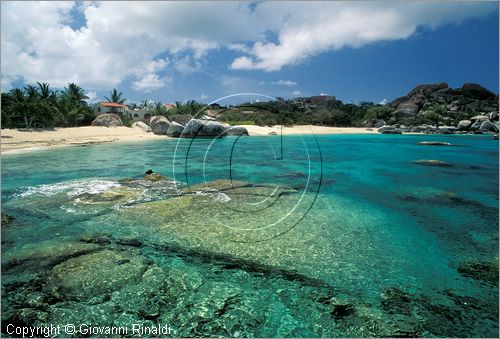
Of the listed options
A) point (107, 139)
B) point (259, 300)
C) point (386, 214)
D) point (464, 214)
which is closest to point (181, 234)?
point (259, 300)

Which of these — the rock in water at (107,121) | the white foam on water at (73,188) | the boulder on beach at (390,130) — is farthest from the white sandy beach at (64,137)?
the boulder on beach at (390,130)

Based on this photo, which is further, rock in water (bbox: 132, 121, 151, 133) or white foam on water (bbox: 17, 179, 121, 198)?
rock in water (bbox: 132, 121, 151, 133)

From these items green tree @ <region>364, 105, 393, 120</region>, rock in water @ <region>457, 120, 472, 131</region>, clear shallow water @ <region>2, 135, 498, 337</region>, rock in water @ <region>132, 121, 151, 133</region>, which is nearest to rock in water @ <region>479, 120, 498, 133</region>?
rock in water @ <region>457, 120, 472, 131</region>

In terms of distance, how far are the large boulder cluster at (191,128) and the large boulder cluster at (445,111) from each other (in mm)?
48602

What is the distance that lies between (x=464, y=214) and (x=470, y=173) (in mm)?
11649

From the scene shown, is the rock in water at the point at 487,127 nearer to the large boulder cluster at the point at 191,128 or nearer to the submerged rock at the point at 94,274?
the large boulder cluster at the point at 191,128

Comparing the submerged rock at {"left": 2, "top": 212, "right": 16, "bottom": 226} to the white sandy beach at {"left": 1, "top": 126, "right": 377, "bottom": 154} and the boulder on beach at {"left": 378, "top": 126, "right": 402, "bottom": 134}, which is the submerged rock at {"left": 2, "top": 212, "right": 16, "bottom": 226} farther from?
the boulder on beach at {"left": 378, "top": 126, "right": 402, "bottom": 134}

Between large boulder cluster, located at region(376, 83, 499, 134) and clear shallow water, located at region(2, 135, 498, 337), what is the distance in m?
70.3

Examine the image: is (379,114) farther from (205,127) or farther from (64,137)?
(64,137)

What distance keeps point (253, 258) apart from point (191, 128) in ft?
127

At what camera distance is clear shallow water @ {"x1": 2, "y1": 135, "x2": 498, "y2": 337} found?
509 cm

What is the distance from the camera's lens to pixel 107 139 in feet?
131

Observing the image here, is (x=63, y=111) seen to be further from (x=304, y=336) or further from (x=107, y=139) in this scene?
(x=304, y=336)

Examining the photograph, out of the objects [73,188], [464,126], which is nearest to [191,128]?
[73,188]
